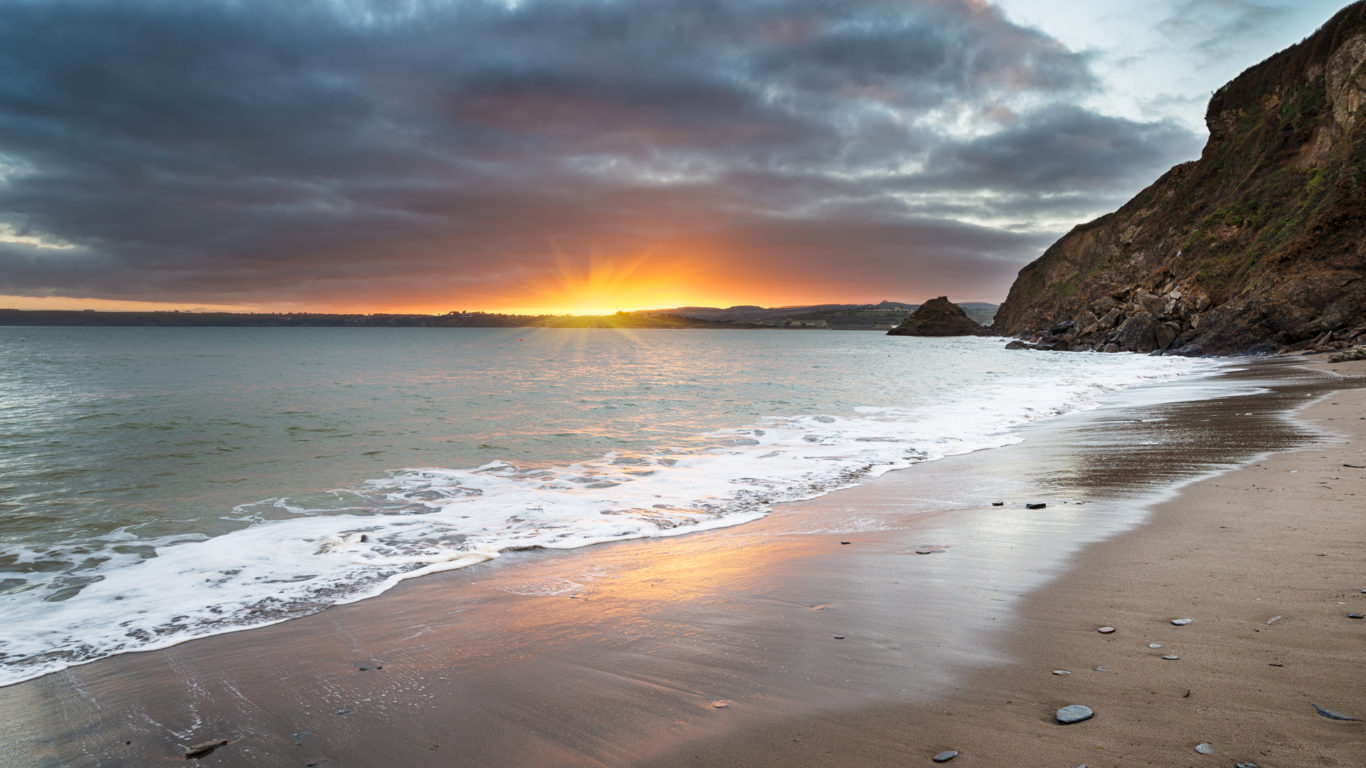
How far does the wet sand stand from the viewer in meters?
2.74

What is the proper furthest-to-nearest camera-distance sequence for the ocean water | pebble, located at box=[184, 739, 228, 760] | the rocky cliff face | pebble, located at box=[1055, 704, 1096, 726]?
the rocky cliff face
the ocean water
pebble, located at box=[184, 739, 228, 760]
pebble, located at box=[1055, 704, 1096, 726]

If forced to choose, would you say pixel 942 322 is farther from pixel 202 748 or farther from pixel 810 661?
pixel 202 748

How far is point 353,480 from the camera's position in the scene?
10.5 meters

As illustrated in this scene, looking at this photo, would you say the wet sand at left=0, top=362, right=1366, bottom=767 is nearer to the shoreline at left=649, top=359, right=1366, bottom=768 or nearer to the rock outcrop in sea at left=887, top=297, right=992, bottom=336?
the shoreline at left=649, top=359, right=1366, bottom=768

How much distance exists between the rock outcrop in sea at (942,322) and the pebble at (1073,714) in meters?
139

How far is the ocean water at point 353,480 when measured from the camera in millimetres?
5402

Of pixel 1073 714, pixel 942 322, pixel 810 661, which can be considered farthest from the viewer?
pixel 942 322

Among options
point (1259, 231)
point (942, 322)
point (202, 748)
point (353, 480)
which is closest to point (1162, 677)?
point (202, 748)

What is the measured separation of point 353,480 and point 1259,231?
54.3 m

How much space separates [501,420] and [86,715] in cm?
1542

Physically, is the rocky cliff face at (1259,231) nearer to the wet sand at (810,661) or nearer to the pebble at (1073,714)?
the wet sand at (810,661)

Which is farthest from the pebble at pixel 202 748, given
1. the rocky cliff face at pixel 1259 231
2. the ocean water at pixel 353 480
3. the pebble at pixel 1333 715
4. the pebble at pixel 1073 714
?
the rocky cliff face at pixel 1259 231

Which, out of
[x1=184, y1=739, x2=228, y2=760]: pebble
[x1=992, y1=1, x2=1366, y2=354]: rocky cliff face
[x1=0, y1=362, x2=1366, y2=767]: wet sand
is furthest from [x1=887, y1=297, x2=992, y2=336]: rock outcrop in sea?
[x1=184, y1=739, x2=228, y2=760]: pebble

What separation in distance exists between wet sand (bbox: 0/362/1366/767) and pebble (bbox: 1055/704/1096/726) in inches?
1.6
